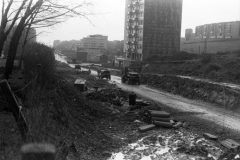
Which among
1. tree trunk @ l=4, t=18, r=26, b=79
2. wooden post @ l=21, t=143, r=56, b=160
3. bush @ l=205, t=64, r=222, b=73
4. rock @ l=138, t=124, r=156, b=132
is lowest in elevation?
rock @ l=138, t=124, r=156, b=132

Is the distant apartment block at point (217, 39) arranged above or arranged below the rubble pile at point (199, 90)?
above

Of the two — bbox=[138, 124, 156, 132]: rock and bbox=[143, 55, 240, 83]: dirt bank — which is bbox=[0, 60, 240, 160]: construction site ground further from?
bbox=[143, 55, 240, 83]: dirt bank

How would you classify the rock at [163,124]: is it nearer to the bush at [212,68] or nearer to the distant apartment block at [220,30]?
the bush at [212,68]

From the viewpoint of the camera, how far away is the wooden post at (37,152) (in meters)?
5.17

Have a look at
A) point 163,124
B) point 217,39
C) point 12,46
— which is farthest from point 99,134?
point 217,39

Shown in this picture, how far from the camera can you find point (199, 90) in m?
27.8

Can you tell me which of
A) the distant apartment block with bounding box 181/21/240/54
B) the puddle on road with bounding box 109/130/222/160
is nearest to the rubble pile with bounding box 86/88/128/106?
the puddle on road with bounding box 109/130/222/160

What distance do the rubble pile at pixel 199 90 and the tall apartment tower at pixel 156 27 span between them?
1614 inches

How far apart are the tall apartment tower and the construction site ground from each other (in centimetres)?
6444

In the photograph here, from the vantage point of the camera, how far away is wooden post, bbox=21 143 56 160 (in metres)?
5.17

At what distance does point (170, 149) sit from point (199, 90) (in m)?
18.1

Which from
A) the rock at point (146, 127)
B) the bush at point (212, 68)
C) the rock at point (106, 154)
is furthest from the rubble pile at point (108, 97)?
the bush at point (212, 68)

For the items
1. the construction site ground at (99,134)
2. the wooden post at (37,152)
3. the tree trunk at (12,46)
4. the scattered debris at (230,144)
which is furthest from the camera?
the tree trunk at (12,46)

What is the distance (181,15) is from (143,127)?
74.6 metres
